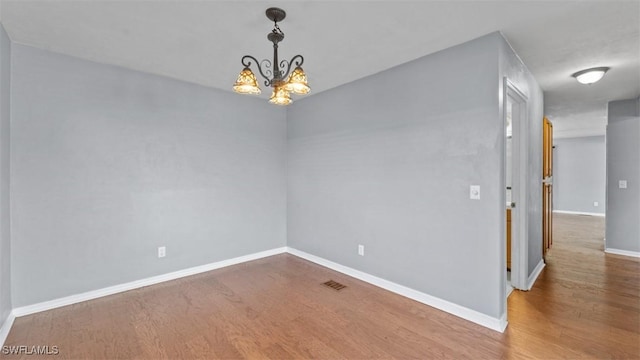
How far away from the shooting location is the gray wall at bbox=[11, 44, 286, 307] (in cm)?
262

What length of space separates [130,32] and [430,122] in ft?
9.16

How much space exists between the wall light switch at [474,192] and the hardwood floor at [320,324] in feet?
3.58

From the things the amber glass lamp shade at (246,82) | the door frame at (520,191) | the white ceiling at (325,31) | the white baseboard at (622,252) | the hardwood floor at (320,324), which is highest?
the white ceiling at (325,31)

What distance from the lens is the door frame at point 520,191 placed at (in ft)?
9.77

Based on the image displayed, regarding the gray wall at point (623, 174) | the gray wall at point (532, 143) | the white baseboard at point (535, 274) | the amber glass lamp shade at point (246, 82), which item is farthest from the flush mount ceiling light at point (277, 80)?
the gray wall at point (623, 174)

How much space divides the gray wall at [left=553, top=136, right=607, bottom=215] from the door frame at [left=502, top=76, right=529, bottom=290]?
25.2 feet

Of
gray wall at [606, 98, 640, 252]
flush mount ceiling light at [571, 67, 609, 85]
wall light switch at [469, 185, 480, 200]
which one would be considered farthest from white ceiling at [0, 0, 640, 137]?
gray wall at [606, 98, 640, 252]

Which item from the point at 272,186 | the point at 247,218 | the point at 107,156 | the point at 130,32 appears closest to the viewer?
the point at 130,32

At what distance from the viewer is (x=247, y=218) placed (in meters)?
4.16

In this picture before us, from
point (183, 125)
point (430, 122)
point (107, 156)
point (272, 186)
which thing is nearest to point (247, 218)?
point (272, 186)

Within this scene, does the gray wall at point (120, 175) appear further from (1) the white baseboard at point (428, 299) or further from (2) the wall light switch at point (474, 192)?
(2) the wall light switch at point (474, 192)

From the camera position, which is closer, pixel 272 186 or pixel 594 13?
pixel 594 13

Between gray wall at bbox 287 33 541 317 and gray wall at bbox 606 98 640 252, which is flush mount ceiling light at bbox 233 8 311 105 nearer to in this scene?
gray wall at bbox 287 33 541 317

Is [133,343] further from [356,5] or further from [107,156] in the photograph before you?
[356,5]
